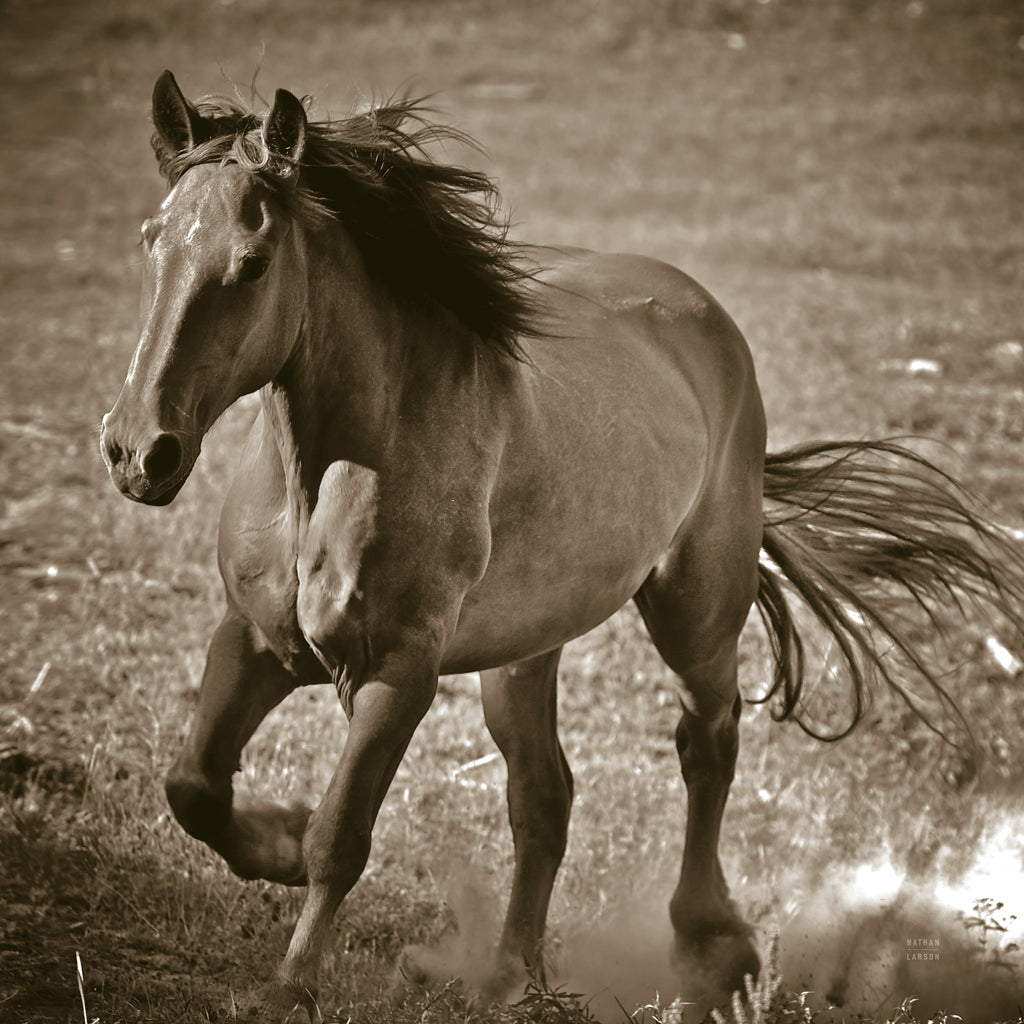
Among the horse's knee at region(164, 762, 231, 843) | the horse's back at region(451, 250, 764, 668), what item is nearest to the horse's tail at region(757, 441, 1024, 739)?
the horse's back at region(451, 250, 764, 668)

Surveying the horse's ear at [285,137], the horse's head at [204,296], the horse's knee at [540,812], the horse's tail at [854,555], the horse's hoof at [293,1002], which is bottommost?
the horse's knee at [540,812]

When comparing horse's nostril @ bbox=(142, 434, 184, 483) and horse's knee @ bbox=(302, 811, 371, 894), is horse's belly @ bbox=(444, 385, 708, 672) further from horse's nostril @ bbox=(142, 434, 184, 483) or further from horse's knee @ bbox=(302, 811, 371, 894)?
horse's nostril @ bbox=(142, 434, 184, 483)

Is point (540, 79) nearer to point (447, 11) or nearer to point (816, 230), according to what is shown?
point (447, 11)

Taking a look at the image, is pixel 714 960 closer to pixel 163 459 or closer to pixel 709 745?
pixel 709 745

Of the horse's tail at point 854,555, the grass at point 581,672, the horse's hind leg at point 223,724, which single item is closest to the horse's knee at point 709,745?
the horse's tail at point 854,555

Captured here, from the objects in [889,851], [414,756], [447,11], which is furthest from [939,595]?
[447,11]

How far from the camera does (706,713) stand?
4.35 meters

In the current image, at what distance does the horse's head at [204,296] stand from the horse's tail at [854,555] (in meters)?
2.30

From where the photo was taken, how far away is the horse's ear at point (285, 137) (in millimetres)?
2910

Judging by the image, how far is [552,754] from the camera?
13.9 feet

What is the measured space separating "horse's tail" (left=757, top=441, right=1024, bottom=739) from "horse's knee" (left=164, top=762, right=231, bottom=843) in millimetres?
2049

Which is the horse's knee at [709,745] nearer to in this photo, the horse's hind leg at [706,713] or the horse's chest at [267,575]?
the horse's hind leg at [706,713]

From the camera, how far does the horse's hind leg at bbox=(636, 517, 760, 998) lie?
4141 mm

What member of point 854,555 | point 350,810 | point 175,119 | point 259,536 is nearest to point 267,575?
point 259,536
